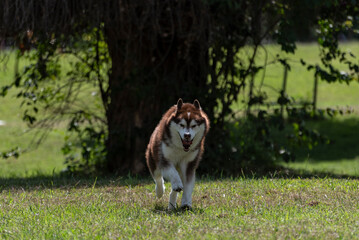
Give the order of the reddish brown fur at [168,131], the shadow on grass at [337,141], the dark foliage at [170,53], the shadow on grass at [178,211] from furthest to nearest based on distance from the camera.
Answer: the shadow on grass at [337,141] < the dark foliage at [170,53] < the reddish brown fur at [168,131] < the shadow on grass at [178,211]

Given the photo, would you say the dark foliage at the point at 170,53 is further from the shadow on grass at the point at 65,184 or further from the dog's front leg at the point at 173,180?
the dog's front leg at the point at 173,180

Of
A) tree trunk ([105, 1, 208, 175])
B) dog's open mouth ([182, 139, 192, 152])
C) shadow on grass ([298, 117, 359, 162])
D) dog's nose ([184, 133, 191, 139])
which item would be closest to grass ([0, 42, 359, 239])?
dog's open mouth ([182, 139, 192, 152])

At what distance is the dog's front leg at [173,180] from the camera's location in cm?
736

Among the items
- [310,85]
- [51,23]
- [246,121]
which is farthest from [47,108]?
[310,85]

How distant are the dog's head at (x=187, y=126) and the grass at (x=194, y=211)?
75 cm

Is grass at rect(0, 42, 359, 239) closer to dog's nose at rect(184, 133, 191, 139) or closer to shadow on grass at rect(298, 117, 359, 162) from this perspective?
dog's nose at rect(184, 133, 191, 139)

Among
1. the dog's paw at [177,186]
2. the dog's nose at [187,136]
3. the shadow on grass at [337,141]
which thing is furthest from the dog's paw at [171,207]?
the shadow on grass at [337,141]

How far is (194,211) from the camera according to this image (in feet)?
23.9

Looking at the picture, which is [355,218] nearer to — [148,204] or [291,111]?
[148,204]

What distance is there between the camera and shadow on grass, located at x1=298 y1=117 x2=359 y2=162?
19578mm

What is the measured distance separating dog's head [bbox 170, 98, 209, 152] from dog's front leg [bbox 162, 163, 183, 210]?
0.28 meters

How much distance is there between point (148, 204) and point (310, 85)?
87.1 feet

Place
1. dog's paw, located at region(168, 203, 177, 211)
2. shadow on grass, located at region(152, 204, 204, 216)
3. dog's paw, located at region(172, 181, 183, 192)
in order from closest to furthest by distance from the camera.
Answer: shadow on grass, located at region(152, 204, 204, 216)
dog's paw, located at region(172, 181, 183, 192)
dog's paw, located at region(168, 203, 177, 211)

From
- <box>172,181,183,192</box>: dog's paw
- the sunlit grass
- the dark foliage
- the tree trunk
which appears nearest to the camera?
<box>172,181,183,192</box>: dog's paw
